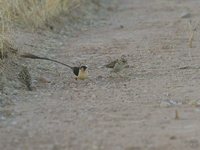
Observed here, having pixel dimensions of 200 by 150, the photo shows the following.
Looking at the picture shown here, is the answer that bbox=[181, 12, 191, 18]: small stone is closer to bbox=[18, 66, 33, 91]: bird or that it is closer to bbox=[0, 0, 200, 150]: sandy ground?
bbox=[0, 0, 200, 150]: sandy ground

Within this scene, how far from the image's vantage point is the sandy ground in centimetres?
365

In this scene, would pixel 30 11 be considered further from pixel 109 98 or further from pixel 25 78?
pixel 109 98

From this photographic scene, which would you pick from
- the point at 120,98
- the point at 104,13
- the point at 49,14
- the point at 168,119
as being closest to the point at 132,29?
the point at 49,14

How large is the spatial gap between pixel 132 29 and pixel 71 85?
3.70 meters

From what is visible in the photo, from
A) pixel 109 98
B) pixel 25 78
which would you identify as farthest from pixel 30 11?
pixel 109 98

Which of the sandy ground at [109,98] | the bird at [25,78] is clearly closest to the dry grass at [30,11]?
the sandy ground at [109,98]

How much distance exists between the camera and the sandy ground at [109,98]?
3.65 meters

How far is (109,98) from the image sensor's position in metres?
4.70

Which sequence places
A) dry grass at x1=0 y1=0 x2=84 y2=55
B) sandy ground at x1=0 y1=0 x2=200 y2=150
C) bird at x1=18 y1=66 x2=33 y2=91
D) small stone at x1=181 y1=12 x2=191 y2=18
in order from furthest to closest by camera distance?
small stone at x1=181 y1=12 x2=191 y2=18 < dry grass at x1=0 y1=0 x2=84 y2=55 < bird at x1=18 y1=66 x2=33 y2=91 < sandy ground at x1=0 y1=0 x2=200 y2=150

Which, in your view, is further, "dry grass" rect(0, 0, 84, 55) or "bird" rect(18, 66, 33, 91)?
"dry grass" rect(0, 0, 84, 55)

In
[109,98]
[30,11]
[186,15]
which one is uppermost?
[186,15]

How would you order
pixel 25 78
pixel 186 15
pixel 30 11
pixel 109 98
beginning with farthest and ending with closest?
pixel 186 15 → pixel 30 11 → pixel 25 78 → pixel 109 98

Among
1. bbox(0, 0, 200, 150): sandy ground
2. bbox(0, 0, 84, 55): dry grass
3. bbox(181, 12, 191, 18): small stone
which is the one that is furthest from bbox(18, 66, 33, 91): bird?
bbox(181, 12, 191, 18): small stone

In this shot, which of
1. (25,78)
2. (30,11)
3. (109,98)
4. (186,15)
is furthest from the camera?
(186,15)
